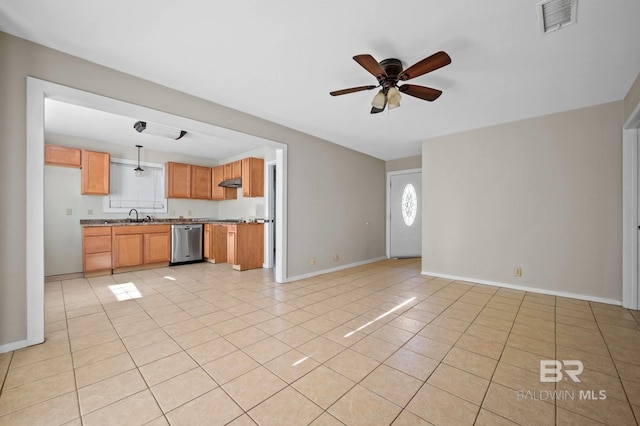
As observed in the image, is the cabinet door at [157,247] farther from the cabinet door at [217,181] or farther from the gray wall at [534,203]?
the gray wall at [534,203]

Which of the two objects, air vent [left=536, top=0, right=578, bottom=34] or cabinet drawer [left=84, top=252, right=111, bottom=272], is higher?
air vent [left=536, top=0, right=578, bottom=34]

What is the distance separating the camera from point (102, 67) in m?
2.53

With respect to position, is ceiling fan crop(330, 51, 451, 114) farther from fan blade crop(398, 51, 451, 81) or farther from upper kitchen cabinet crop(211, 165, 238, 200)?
upper kitchen cabinet crop(211, 165, 238, 200)

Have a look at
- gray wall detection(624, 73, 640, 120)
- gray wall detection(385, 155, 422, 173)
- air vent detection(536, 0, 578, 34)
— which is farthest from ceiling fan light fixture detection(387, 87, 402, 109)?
gray wall detection(385, 155, 422, 173)

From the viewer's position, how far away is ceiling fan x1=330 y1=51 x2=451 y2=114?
2.06 metres

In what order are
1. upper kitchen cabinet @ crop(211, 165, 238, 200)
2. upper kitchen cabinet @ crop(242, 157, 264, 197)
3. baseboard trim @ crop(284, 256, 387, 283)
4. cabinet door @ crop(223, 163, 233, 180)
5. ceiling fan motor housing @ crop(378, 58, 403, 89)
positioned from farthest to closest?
upper kitchen cabinet @ crop(211, 165, 238, 200)
cabinet door @ crop(223, 163, 233, 180)
upper kitchen cabinet @ crop(242, 157, 264, 197)
baseboard trim @ crop(284, 256, 387, 283)
ceiling fan motor housing @ crop(378, 58, 403, 89)

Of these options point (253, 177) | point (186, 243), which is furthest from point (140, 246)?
point (253, 177)

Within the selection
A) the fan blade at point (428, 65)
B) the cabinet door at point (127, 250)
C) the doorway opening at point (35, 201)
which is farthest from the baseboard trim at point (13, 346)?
the fan blade at point (428, 65)

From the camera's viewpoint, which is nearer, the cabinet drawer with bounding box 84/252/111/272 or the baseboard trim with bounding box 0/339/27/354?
the baseboard trim with bounding box 0/339/27/354

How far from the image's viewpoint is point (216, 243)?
5859mm

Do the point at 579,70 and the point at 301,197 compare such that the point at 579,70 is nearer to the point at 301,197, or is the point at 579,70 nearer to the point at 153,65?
the point at 301,197

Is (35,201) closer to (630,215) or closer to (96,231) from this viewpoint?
(96,231)

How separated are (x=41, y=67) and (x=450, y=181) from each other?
5265 mm

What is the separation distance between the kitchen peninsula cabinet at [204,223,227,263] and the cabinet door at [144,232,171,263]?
2.64ft
